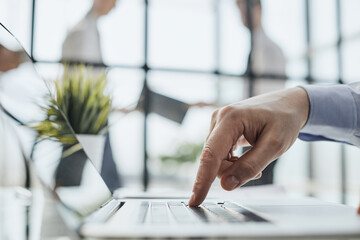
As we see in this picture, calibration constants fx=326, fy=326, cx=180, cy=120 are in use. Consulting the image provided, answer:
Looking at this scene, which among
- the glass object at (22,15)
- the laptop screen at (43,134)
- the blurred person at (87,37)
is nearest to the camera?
the laptop screen at (43,134)

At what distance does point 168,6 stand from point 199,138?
1122 millimetres

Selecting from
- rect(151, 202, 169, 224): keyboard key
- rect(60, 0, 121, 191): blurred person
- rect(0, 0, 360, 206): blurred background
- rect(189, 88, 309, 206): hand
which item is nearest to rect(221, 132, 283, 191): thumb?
rect(189, 88, 309, 206): hand

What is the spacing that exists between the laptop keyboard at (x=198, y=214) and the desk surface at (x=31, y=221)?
10 centimetres

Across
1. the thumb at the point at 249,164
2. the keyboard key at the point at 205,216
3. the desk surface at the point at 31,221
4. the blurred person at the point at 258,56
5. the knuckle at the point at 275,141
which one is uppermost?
the blurred person at the point at 258,56

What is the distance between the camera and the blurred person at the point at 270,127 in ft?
1.54

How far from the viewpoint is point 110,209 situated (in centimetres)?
43

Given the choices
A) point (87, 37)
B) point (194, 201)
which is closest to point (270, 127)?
point (194, 201)

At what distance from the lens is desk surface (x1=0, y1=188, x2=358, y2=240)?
1.37 feet

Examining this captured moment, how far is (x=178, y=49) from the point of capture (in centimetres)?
261

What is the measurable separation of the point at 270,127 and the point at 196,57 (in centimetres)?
217

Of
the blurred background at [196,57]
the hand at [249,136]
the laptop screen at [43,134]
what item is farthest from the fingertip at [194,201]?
the blurred background at [196,57]

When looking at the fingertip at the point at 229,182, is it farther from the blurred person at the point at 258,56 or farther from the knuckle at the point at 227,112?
the blurred person at the point at 258,56

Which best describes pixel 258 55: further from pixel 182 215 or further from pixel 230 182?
pixel 182 215

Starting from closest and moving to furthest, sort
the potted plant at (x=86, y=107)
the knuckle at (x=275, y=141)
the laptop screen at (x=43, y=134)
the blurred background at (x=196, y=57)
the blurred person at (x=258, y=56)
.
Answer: the laptop screen at (x=43, y=134)
the knuckle at (x=275, y=141)
the potted plant at (x=86, y=107)
the blurred background at (x=196, y=57)
the blurred person at (x=258, y=56)
